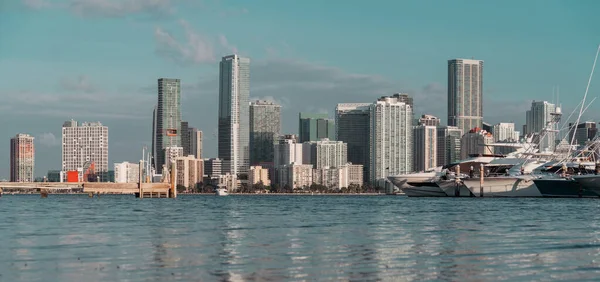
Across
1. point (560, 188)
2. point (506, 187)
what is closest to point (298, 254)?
point (560, 188)

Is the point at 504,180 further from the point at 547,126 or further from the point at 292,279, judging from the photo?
the point at 292,279

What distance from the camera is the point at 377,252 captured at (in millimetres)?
33844

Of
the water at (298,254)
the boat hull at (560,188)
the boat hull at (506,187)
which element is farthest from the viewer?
the boat hull at (506,187)

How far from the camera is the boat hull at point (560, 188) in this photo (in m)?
146

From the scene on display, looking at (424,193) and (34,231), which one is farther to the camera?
(424,193)

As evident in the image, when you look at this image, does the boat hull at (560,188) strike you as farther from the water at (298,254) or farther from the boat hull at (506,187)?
the water at (298,254)

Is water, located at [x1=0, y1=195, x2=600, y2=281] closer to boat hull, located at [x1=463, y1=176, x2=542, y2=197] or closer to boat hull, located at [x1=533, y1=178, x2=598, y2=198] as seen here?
boat hull, located at [x1=533, y1=178, x2=598, y2=198]

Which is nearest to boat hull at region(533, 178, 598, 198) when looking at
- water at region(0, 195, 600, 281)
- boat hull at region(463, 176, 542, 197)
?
→ boat hull at region(463, 176, 542, 197)

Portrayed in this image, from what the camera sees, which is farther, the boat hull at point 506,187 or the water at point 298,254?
the boat hull at point 506,187

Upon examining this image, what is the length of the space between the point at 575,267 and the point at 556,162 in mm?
141878

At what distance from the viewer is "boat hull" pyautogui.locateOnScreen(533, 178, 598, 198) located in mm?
146375

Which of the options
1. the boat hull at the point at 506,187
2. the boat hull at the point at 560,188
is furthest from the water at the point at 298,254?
the boat hull at the point at 506,187

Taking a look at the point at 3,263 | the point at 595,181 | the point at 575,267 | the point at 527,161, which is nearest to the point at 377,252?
the point at 575,267

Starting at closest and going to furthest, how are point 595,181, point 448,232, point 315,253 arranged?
1. point 315,253
2. point 448,232
3. point 595,181
